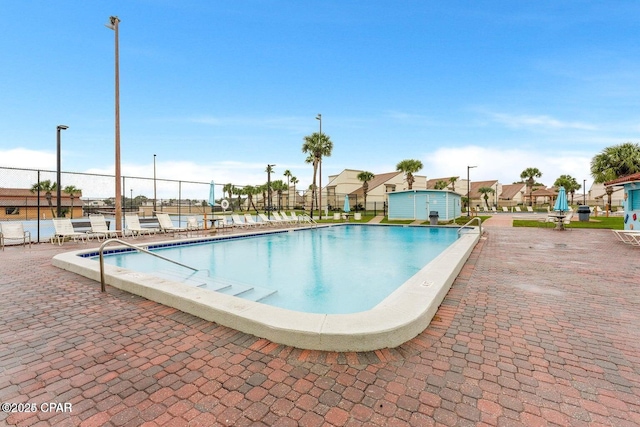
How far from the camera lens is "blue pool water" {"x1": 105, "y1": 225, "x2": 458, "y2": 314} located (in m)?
5.73

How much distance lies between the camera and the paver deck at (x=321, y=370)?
1.84 meters

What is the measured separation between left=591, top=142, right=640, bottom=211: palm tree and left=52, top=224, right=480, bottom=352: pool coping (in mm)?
29649

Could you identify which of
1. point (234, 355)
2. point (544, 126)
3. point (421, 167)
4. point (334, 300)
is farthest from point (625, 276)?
point (421, 167)

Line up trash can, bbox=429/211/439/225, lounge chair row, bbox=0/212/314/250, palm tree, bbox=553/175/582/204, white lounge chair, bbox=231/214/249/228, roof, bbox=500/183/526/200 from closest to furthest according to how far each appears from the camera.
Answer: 1. lounge chair row, bbox=0/212/314/250
2. white lounge chair, bbox=231/214/249/228
3. trash can, bbox=429/211/439/225
4. palm tree, bbox=553/175/582/204
5. roof, bbox=500/183/526/200

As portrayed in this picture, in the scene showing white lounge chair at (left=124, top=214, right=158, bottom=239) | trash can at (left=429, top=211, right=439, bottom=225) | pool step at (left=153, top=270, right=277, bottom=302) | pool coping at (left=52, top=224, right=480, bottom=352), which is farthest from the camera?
trash can at (left=429, top=211, right=439, bottom=225)

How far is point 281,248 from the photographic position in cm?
1120

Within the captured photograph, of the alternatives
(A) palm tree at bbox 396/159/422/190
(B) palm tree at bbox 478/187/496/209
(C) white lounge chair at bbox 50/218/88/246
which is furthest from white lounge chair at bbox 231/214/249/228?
(B) palm tree at bbox 478/187/496/209

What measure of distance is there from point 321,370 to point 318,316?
706 mm

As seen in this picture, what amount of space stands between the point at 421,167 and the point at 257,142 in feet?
64.3

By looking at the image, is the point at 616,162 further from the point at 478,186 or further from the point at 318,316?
the point at 478,186

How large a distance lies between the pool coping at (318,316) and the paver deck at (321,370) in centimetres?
11

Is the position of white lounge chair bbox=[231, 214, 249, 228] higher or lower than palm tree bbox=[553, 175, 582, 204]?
lower

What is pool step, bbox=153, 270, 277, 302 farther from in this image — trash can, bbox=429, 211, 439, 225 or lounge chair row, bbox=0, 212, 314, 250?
trash can, bbox=429, 211, 439, 225

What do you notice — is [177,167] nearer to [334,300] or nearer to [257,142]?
[257,142]
